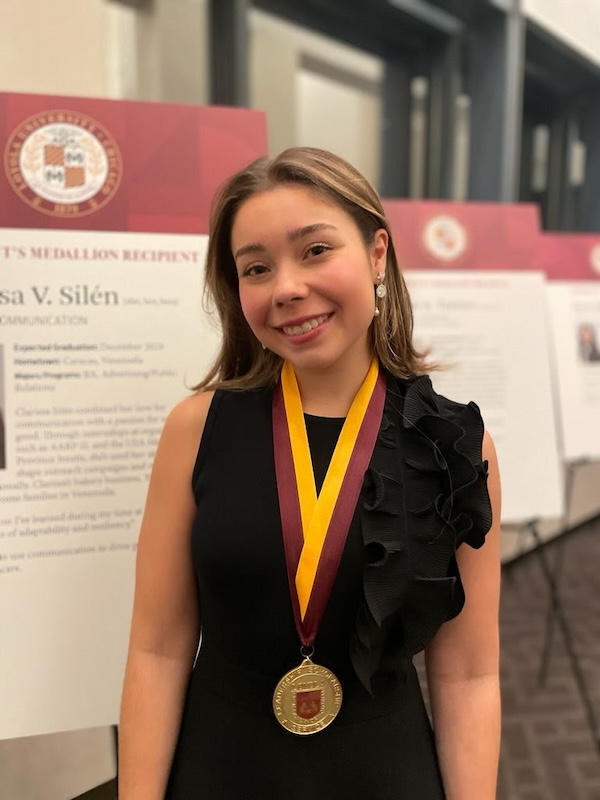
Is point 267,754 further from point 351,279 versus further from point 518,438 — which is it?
point 518,438

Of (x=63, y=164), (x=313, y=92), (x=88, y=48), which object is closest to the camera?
(x=63, y=164)

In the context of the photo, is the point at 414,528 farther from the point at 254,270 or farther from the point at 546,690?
the point at 546,690

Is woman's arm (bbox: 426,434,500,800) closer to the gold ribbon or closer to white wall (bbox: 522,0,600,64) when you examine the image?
the gold ribbon

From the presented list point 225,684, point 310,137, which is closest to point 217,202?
point 225,684

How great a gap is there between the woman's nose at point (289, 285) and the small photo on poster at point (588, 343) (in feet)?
6.26

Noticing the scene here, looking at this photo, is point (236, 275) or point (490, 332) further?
point (490, 332)

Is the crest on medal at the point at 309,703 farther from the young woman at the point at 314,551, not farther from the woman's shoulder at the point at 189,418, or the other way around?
the woman's shoulder at the point at 189,418

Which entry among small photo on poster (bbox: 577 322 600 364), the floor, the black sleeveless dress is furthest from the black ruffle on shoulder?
small photo on poster (bbox: 577 322 600 364)

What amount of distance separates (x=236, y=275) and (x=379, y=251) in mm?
248

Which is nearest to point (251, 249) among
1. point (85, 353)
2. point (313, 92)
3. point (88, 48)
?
point (85, 353)

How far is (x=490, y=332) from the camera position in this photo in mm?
2023

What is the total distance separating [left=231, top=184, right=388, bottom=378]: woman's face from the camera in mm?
860

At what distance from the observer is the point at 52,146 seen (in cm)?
121

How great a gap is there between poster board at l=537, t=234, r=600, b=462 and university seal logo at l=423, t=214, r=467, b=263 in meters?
0.38
